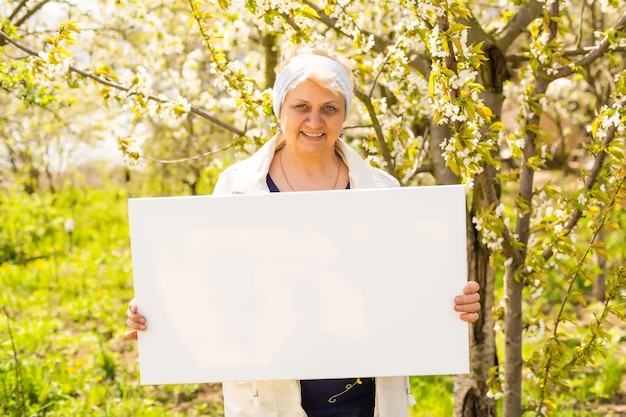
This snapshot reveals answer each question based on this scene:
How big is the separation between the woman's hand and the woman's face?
56cm

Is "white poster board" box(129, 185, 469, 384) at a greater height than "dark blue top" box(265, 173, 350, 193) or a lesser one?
lesser

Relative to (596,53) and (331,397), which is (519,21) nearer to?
(596,53)

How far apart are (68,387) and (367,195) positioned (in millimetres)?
2646

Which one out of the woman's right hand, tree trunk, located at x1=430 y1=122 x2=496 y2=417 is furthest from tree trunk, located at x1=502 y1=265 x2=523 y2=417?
the woman's right hand

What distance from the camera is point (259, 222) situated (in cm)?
168

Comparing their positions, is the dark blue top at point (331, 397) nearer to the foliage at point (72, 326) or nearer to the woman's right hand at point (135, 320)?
the woman's right hand at point (135, 320)

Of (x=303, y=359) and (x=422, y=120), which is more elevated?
(x=422, y=120)

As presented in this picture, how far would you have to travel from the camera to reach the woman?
1.85m

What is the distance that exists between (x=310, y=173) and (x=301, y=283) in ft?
1.32

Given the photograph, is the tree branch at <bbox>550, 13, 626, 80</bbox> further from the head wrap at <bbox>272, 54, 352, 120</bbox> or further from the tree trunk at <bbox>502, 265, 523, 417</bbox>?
the head wrap at <bbox>272, 54, 352, 120</bbox>

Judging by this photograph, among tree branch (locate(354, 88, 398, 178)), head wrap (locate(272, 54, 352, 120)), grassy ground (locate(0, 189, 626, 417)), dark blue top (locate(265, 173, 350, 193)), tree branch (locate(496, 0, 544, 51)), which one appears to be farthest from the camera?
grassy ground (locate(0, 189, 626, 417))

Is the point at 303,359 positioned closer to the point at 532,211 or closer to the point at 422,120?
the point at 532,211

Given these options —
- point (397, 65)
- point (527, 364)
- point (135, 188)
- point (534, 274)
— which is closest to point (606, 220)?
point (534, 274)

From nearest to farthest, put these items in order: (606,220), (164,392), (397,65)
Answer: (606,220)
(397,65)
(164,392)
